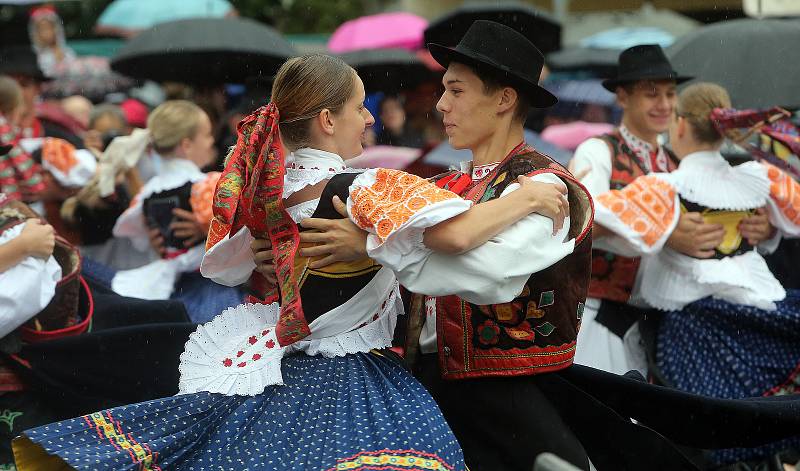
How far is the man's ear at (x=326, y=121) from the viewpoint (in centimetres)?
308

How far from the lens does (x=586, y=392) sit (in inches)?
135

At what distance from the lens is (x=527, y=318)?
317 centimetres

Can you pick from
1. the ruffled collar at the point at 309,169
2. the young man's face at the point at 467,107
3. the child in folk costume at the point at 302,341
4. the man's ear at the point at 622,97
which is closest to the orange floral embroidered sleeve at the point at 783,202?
the man's ear at the point at 622,97

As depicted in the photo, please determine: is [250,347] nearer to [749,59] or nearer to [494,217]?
[494,217]

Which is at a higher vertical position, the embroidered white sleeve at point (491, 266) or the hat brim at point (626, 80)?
the embroidered white sleeve at point (491, 266)

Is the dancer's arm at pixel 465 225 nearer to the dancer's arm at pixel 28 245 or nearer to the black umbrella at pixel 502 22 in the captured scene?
the dancer's arm at pixel 28 245

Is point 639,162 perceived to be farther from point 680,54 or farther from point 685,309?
point 680,54

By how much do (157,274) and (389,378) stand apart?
301cm

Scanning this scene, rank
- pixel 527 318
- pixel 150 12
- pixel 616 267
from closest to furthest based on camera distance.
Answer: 1. pixel 527 318
2. pixel 616 267
3. pixel 150 12

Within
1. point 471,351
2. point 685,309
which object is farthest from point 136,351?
point 685,309

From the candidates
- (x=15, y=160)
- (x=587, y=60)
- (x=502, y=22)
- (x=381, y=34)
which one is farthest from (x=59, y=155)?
(x=587, y=60)

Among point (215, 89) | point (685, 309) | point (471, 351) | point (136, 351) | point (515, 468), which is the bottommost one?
point (215, 89)

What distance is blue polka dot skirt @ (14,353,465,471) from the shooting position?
2.74 metres

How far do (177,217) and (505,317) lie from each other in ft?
9.77
